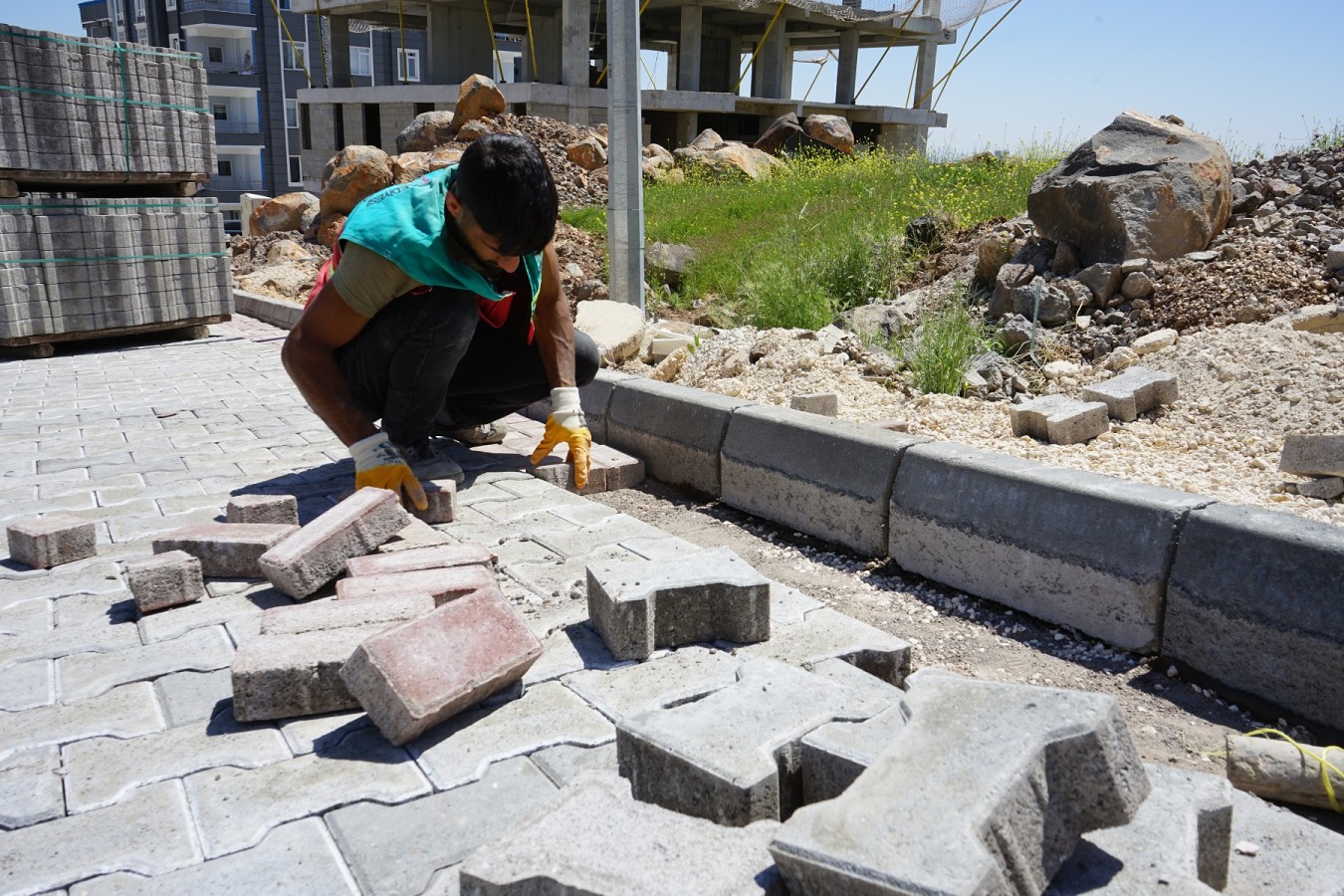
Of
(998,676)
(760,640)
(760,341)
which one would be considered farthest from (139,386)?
(998,676)

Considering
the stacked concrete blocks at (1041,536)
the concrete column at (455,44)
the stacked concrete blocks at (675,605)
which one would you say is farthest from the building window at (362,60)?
the stacked concrete blocks at (675,605)

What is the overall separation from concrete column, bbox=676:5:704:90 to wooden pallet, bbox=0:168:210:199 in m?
16.2

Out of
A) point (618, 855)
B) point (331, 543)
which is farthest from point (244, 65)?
point (618, 855)

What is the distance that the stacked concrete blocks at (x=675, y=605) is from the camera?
2.70 metres

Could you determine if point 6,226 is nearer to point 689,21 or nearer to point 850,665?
point 850,665

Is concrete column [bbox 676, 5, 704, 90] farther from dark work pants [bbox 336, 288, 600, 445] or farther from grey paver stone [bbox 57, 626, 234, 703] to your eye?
grey paver stone [bbox 57, 626, 234, 703]

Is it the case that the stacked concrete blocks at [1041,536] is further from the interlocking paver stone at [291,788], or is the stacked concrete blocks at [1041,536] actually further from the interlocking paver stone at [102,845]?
the interlocking paver stone at [102,845]

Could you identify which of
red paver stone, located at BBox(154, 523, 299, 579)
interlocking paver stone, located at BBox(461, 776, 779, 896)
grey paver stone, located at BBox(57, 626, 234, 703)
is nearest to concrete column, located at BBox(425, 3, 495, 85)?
red paver stone, located at BBox(154, 523, 299, 579)

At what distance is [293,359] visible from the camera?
3844mm

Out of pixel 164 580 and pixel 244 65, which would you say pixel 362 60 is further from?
pixel 164 580

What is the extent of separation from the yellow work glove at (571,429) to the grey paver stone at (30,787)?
2481 millimetres

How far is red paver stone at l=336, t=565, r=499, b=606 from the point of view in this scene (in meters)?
A: 2.84

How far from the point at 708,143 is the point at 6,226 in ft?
38.2

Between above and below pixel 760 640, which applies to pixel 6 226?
above
